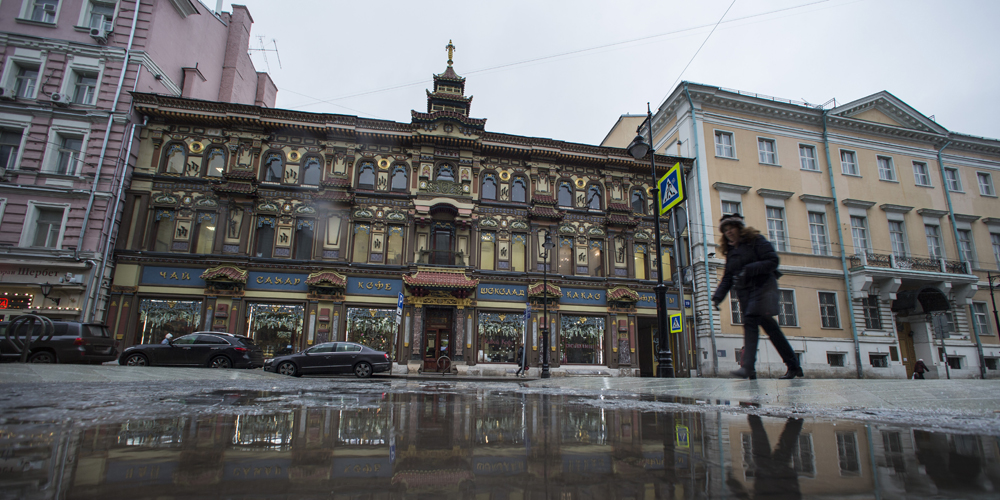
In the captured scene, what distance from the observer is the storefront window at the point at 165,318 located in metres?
19.8

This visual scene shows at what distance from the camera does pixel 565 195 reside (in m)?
25.0

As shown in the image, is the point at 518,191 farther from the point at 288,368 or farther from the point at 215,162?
the point at 215,162

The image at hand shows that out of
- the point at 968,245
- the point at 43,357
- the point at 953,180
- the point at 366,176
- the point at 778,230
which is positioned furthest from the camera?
the point at 953,180

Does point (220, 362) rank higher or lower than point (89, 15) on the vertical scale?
lower

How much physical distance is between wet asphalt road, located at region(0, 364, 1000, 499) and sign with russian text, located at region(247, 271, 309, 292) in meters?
17.4

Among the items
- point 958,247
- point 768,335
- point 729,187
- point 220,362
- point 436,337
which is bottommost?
point 220,362

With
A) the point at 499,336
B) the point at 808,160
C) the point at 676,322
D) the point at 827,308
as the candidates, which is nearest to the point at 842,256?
the point at 827,308

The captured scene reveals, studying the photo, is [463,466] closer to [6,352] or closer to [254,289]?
[6,352]

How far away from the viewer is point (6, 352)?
1242 centimetres

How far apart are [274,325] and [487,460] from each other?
69.9ft

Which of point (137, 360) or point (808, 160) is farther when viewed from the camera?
point (808, 160)

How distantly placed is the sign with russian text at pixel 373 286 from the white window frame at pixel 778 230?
19.7 metres

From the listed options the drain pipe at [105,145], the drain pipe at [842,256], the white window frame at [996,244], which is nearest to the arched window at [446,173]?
the drain pipe at [105,145]

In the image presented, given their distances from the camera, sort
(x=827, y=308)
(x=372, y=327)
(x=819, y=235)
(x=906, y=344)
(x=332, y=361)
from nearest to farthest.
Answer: (x=332, y=361) < (x=372, y=327) < (x=827, y=308) < (x=819, y=235) < (x=906, y=344)
